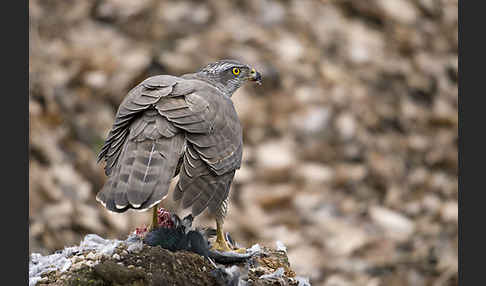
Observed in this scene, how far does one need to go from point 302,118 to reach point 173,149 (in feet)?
13.6

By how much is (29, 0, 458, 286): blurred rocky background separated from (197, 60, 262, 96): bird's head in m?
2.23

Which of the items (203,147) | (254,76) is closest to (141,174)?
(203,147)

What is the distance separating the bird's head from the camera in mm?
4246

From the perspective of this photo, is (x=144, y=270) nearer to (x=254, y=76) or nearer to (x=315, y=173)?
(x=254, y=76)

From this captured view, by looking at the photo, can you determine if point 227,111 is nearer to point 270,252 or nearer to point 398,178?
point 270,252

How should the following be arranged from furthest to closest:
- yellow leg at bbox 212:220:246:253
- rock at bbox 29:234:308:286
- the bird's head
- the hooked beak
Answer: the hooked beak
the bird's head
yellow leg at bbox 212:220:246:253
rock at bbox 29:234:308:286

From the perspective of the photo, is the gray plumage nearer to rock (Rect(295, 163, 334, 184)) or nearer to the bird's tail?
the bird's tail

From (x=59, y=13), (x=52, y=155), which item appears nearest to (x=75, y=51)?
(x=59, y=13)

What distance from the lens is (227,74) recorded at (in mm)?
4289

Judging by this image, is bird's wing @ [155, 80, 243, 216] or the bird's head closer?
bird's wing @ [155, 80, 243, 216]

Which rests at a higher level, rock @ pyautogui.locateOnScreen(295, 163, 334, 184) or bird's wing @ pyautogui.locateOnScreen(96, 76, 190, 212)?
rock @ pyautogui.locateOnScreen(295, 163, 334, 184)

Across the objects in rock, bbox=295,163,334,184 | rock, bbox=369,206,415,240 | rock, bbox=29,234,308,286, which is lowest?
rock, bbox=29,234,308,286

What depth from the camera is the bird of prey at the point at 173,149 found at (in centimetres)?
312

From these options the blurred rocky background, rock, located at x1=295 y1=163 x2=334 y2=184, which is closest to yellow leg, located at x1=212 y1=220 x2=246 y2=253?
the blurred rocky background
